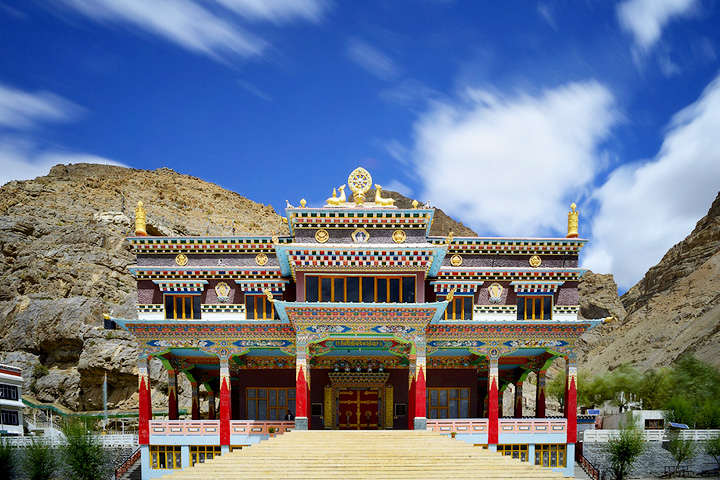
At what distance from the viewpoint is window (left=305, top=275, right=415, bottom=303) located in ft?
98.8

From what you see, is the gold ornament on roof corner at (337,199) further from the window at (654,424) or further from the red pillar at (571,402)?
the window at (654,424)

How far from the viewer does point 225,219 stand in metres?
127

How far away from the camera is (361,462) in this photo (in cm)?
2420

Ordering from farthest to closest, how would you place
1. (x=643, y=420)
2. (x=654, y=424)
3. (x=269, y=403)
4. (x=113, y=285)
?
(x=113, y=285)
(x=654, y=424)
(x=643, y=420)
(x=269, y=403)

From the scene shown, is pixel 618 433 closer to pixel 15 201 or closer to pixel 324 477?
pixel 324 477

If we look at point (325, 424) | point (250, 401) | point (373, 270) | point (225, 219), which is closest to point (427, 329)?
point (373, 270)

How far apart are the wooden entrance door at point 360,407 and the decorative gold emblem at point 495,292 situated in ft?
30.4

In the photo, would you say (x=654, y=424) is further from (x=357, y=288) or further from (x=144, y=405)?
(x=144, y=405)

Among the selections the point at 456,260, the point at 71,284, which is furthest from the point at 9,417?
the point at 456,260

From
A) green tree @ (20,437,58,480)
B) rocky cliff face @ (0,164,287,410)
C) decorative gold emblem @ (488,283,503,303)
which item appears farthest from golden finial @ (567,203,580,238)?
green tree @ (20,437,58,480)

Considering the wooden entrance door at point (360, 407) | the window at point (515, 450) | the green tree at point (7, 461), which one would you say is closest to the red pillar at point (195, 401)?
the wooden entrance door at point (360, 407)

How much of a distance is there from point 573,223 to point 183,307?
2471 cm

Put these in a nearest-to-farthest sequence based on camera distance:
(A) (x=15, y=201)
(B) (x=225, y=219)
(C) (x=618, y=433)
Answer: (C) (x=618, y=433) → (A) (x=15, y=201) → (B) (x=225, y=219)

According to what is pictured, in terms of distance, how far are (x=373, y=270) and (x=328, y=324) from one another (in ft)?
12.4
